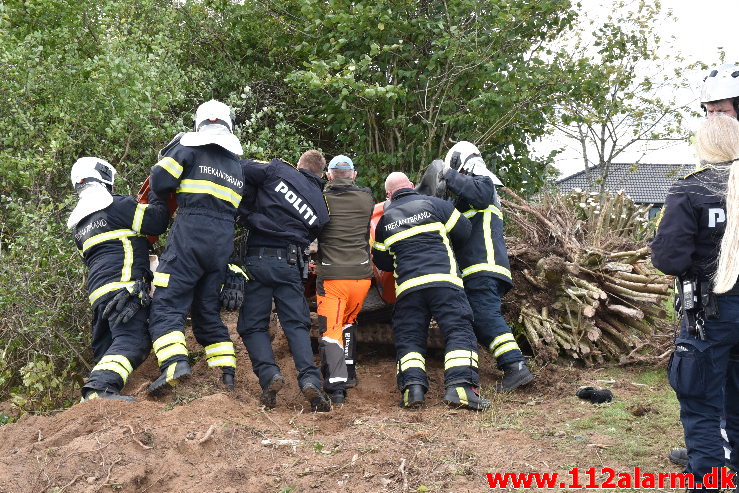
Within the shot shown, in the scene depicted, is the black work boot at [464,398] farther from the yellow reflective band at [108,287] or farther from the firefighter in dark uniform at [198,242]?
the yellow reflective band at [108,287]

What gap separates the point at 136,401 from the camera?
223 inches

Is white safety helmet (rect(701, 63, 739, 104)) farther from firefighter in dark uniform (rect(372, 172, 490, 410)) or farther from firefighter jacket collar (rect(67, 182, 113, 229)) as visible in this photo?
firefighter jacket collar (rect(67, 182, 113, 229))

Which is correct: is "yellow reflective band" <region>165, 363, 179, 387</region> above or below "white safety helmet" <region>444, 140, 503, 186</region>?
below

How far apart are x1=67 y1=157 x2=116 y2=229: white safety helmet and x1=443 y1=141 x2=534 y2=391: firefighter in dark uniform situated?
308 centimetres

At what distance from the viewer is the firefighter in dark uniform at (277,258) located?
625 centimetres

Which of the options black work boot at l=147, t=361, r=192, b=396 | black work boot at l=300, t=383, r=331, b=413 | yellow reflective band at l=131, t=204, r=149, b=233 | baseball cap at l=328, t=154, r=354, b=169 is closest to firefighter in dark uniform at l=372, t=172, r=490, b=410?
baseball cap at l=328, t=154, r=354, b=169

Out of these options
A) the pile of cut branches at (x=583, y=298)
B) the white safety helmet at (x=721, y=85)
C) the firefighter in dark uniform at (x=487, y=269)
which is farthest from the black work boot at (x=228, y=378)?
the white safety helmet at (x=721, y=85)

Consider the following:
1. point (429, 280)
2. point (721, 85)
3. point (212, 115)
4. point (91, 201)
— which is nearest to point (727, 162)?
point (721, 85)

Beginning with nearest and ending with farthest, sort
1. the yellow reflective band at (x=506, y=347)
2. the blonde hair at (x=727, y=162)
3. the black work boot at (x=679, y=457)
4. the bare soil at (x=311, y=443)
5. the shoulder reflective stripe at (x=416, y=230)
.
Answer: the blonde hair at (x=727, y=162) → the bare soil at (x=311, y=443) → the black work boot at (x=679, y=457) → the shoulder reflective stripe at (x=416, y=230) → the yellow reflective band at (x=506, y=347)

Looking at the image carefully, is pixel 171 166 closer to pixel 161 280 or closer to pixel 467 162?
pixel 161 280

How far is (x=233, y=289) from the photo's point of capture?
246 inches

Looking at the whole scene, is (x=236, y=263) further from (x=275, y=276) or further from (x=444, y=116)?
(x=444, y=116)

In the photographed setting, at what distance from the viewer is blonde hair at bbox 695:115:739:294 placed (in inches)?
156

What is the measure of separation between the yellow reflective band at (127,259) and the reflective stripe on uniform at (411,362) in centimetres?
243
